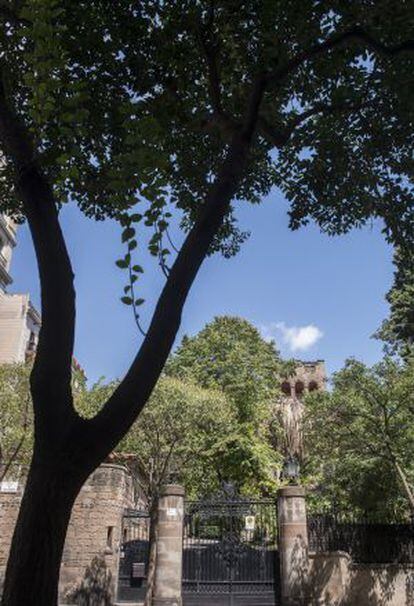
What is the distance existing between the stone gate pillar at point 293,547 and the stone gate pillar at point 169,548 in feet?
8.47

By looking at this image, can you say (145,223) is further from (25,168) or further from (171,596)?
(171,596)

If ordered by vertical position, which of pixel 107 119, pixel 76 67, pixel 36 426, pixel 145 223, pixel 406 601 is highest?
pixel 76 67

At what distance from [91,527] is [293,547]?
5.36m

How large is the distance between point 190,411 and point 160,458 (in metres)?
2.13

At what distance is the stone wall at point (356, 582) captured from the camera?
14734 millimetres

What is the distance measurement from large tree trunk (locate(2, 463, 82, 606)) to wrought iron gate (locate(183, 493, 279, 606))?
1265cm

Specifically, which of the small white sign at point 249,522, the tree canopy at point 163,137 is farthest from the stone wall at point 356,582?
the tree canopy at point 163,137

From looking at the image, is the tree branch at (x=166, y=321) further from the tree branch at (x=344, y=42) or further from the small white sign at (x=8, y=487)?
the small white sign at (x=8, y=487)

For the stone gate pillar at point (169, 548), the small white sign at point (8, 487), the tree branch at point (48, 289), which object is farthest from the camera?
the small white sign at point (8, 487)

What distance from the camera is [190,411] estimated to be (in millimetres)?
19266

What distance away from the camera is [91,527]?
1549cm

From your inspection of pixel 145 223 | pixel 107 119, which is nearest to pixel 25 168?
pixel 145 223

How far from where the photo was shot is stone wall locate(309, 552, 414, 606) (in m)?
14.7

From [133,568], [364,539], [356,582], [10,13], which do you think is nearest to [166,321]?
[10,13]
